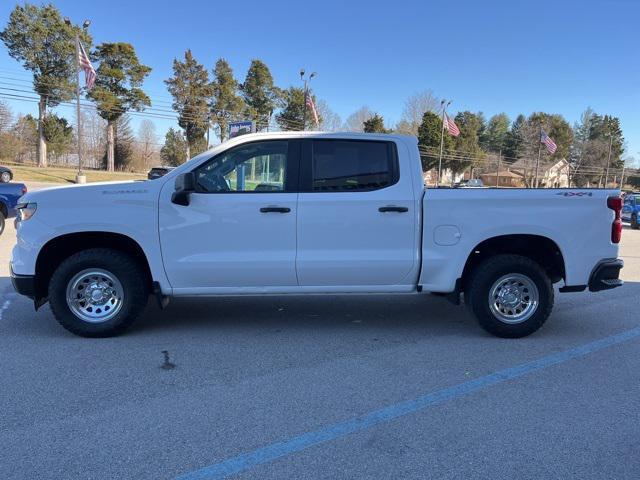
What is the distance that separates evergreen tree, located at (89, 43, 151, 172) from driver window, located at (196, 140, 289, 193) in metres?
49.1

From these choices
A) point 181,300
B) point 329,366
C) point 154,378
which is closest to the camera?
point 154,378

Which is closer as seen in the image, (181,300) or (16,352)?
(16,352)

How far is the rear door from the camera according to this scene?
4906 millimetres

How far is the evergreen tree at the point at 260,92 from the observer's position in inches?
2368

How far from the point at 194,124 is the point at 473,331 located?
182ft

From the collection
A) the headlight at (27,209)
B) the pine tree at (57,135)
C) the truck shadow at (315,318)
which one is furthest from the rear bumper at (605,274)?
the pine tree at (57,135)

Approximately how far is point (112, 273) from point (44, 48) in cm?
5030

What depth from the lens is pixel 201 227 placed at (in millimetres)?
4844

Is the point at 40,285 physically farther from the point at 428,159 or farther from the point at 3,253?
the point at 428,159

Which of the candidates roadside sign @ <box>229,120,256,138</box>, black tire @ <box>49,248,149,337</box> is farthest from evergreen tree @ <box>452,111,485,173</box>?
black tire @ <box>49,248,149,337</box>

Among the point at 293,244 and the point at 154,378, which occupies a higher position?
the point at 293,244

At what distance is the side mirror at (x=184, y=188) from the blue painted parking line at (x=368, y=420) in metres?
2.51

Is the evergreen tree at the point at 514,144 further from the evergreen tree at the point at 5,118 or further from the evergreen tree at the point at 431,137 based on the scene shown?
the evergreen tree at the point at 5,118

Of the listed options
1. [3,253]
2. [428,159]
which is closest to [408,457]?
[3,253]
